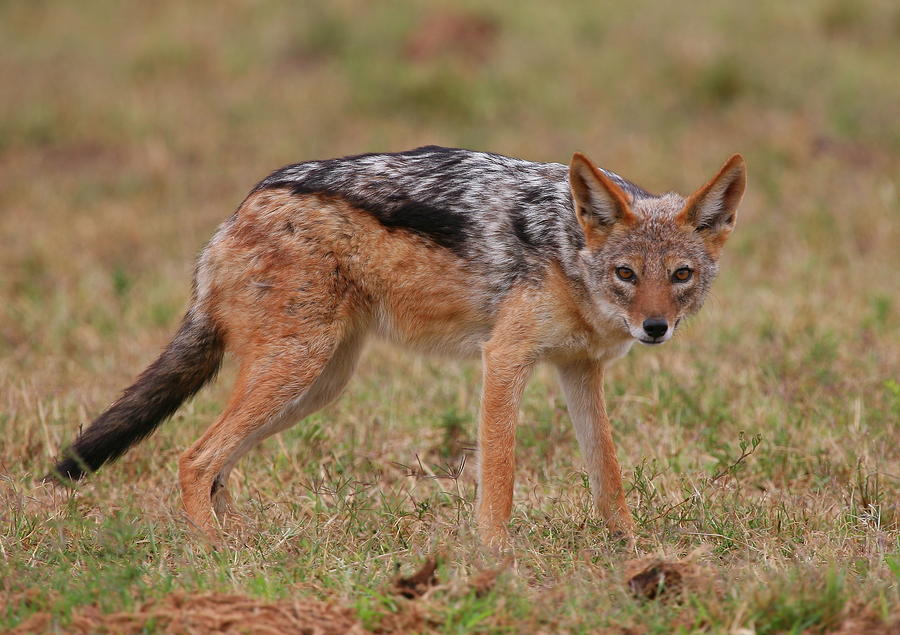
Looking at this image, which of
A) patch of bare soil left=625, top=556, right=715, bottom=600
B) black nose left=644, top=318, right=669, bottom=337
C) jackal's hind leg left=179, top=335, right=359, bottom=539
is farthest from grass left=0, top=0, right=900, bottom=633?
black nose left=644, top=318, right=669, bottom=337

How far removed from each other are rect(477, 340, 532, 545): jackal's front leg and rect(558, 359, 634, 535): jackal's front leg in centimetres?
51

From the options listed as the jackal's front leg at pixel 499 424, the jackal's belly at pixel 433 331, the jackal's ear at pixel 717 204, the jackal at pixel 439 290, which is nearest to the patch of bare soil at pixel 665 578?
the jackal at pixel 439 290

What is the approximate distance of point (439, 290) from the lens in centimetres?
556

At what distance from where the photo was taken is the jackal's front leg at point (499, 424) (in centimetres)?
524

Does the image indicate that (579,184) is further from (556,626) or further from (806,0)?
(806,0)

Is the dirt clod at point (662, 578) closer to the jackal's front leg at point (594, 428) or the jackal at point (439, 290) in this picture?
the jackal at point (439, 290)

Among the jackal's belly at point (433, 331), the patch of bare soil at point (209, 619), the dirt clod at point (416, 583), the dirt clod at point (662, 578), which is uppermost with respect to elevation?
the jackal's belly at point (433, 331)

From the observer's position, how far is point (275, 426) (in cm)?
571

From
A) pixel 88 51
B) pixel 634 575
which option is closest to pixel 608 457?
pixel 634 575

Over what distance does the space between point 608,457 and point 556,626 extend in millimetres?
1647

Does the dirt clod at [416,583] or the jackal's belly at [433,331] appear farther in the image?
the jackal's belly at [433,331]

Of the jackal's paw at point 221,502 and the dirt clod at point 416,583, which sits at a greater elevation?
the dirt clod at point 416,583

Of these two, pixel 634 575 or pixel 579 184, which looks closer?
pixel 634 575

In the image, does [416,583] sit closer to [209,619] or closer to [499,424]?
[209,619]
